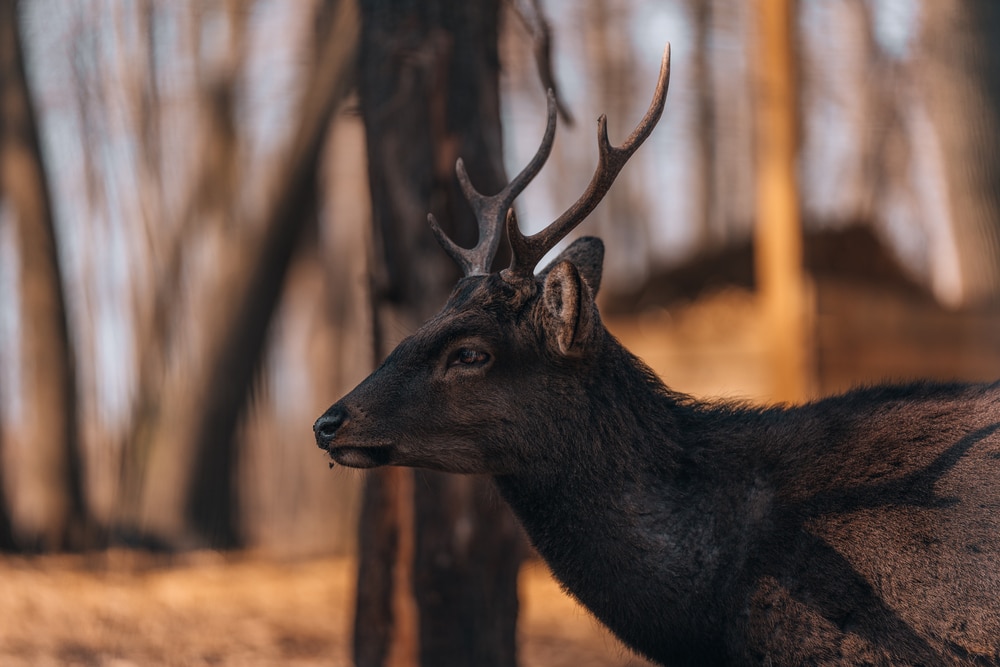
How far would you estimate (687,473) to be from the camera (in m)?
4.02

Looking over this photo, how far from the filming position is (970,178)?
10016 millimetres

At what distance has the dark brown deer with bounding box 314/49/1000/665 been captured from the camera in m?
3.59

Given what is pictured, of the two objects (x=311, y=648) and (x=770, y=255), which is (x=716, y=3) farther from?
(x=311, y=648)

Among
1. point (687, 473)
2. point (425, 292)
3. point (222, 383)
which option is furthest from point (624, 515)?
point (222, 383)

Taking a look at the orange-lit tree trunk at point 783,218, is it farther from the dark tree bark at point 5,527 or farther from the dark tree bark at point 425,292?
the dark tree bark at point 5,527

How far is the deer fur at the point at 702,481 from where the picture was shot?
3570mm

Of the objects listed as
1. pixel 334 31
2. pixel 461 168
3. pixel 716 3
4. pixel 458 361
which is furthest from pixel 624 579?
pixel 716 3

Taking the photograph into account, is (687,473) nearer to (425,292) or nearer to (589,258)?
(589,258)

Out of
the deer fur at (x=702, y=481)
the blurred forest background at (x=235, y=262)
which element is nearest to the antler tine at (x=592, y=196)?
the deer fur at (x=702, y=481)

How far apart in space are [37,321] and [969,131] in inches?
366

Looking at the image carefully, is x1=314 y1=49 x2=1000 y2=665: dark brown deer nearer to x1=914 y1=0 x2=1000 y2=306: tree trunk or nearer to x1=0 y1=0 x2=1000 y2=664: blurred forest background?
x1=0 y1=0 x2=1000 y2=664: blurred forest background

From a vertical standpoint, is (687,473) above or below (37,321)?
below

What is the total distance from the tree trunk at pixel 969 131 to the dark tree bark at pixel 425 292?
6021 mm

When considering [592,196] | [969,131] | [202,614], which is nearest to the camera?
[592,196]
